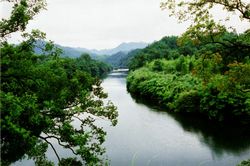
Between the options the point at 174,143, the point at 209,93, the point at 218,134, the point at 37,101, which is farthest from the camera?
the point at 209,93

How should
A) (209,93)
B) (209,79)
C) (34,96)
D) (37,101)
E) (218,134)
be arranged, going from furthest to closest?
(209,93) < (218,134) < (209,79) < (37,101) < (34,96)

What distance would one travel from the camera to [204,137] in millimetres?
32906

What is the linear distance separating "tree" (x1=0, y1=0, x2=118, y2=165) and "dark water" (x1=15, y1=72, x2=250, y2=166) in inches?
462

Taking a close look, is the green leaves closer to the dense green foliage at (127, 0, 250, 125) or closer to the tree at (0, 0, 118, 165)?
the tree at (0, 0, 118, 165)

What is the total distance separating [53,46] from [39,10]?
1.59 meters

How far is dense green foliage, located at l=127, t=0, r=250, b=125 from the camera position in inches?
712

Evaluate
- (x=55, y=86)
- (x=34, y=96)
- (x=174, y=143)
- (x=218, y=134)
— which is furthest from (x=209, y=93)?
(x=34, y=96)

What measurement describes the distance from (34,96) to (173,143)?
21.6 meters

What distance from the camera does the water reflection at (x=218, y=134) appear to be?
1142 inches

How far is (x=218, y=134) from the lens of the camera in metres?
33.4

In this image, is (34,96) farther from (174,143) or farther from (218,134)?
(218,134)

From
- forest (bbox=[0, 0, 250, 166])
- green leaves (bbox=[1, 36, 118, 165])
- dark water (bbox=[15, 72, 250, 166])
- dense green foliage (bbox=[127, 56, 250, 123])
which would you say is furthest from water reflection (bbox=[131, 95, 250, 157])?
green leaves (bbox=[1, 36, 118, 165])

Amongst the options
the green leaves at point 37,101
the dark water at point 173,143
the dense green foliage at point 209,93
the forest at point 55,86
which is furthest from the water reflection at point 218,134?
the green leaves at point 37,101

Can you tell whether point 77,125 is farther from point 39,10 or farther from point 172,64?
point 172,64
